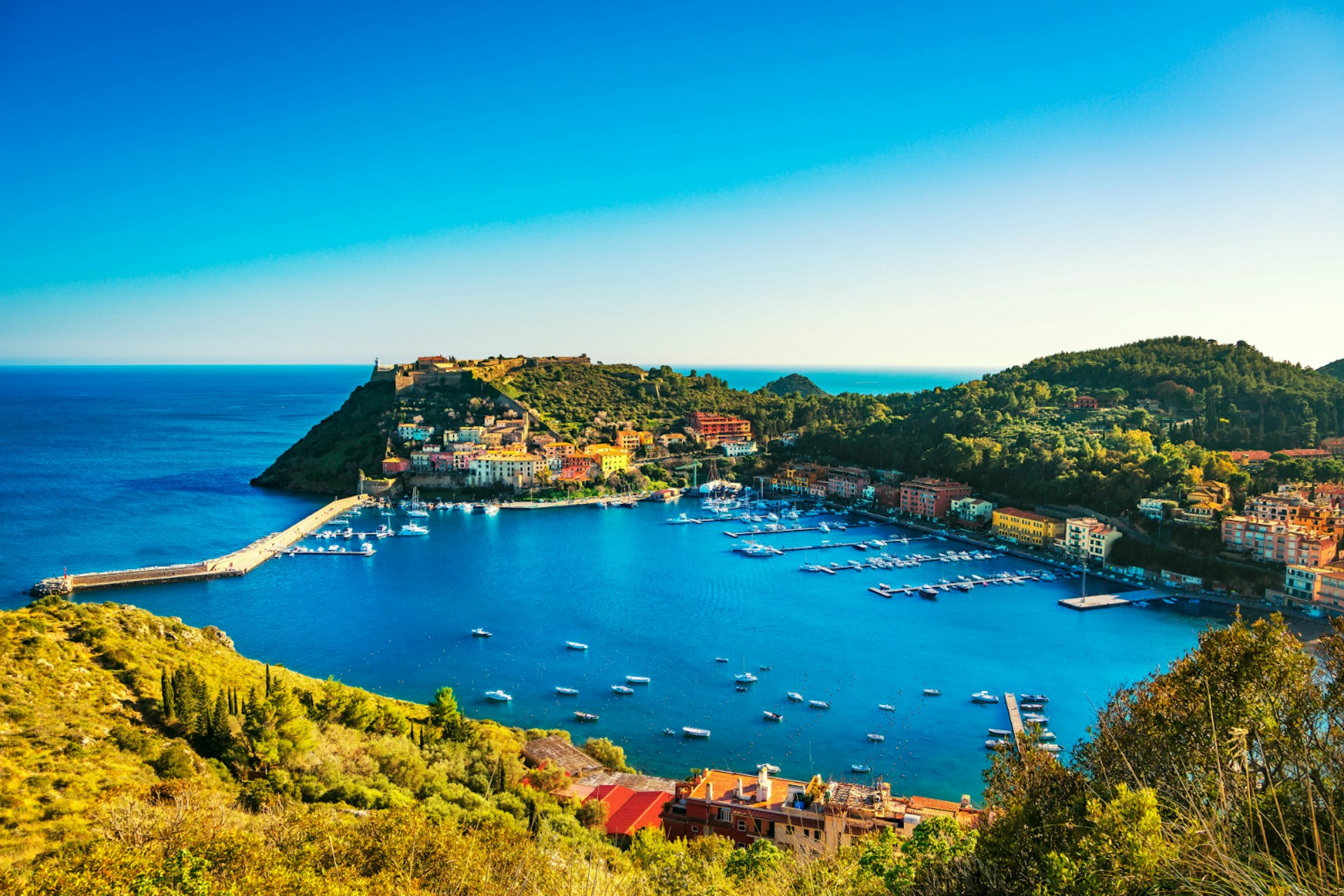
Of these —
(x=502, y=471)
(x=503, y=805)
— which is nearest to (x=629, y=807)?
(x=503, y=805)

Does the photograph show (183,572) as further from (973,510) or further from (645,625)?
(973,510)

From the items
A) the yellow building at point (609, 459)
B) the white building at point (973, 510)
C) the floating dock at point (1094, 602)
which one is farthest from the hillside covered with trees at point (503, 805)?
the yellow building at point (609, 459)

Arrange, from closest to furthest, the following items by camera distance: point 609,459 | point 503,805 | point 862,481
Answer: point 503,805 → point 862,481 → point 609,459

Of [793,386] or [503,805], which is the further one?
[793,386]

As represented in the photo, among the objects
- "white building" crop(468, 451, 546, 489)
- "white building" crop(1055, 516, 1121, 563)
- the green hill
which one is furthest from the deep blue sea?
the green hill

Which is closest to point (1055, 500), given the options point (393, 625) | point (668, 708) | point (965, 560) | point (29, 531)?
point (965, 560)

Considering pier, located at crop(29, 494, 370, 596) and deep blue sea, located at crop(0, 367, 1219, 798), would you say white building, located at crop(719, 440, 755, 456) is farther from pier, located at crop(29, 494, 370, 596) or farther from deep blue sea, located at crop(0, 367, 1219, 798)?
pier, located at crop(29, 494, 370, 596)

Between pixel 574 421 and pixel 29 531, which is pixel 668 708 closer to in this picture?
pixel 29 531

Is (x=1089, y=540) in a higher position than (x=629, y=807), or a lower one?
higher
